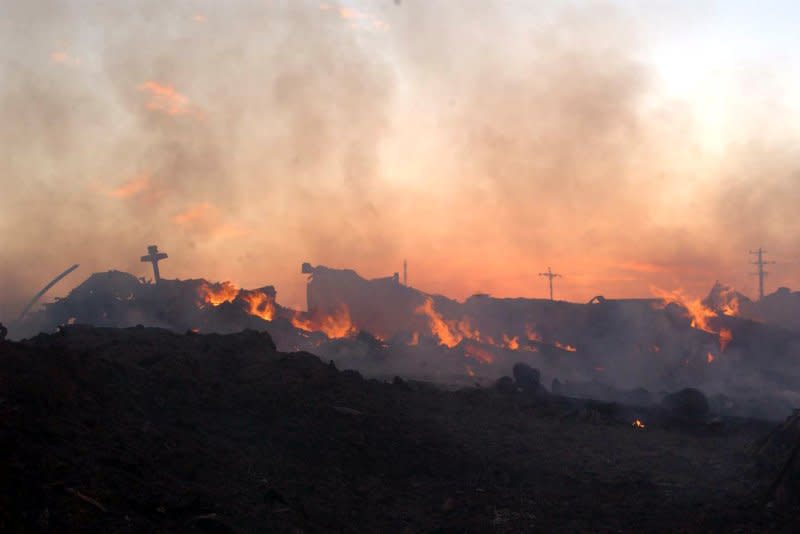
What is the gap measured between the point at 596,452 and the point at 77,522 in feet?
46.7

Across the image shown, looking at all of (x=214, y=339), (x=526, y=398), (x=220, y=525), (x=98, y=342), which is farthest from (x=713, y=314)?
(x=220, y=525)

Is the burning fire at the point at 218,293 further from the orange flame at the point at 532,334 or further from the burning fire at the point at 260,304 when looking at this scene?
the orange flame at the point at 532,334

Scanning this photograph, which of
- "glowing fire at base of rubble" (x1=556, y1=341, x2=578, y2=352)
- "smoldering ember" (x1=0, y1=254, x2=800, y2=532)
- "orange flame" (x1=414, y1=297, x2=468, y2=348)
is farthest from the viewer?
"orange flame" (x1=414, y1=297, x2=468, y2=348)

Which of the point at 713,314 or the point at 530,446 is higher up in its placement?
the point at 713,314

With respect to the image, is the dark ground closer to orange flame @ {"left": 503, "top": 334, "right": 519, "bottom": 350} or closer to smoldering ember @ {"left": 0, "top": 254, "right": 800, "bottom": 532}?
smoldering ember @ {"left": 0, "top": 254, "right": 800, "bottom": 532}

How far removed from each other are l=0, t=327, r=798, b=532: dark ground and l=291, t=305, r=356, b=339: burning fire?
22106 millimetres

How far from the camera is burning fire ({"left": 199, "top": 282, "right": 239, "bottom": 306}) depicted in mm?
42031

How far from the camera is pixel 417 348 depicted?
144 feet

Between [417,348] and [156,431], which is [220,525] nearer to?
[156,431]

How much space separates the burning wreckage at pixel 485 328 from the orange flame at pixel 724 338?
0.06 metres

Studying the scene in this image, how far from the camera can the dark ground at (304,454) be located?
10703mm

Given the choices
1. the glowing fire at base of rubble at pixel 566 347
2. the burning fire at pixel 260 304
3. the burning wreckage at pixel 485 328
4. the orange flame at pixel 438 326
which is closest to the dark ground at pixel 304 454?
the burning wreckage at pixel 485 328

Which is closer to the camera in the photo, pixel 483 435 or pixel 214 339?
pixel 483 435

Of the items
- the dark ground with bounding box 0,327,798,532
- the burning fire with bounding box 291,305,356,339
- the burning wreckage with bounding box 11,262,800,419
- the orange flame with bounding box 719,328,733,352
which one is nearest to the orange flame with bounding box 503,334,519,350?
the burning wreckage with bounding box 11,262,800,419
